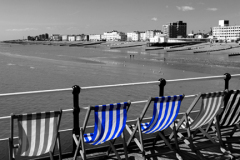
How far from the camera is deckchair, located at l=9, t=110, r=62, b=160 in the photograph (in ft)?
9.61

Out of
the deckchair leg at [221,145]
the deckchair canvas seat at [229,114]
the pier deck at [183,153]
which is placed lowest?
the pier deck at [183,153]

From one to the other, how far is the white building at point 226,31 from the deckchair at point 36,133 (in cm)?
16345

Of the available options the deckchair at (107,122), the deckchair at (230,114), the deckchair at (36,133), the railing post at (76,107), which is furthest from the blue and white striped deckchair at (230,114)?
the deckchair at (36,133)

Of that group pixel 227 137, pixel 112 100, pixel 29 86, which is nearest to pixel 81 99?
pixel 112 100

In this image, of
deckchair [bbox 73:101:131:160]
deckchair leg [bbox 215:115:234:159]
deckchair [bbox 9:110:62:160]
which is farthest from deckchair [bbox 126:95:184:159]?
deckchair [bbox 9:110:62:160]

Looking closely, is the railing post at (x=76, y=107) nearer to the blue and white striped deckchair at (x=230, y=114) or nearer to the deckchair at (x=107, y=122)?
the deckchair at (x=107, y=122)

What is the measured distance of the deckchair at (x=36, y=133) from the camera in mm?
Result: 2930

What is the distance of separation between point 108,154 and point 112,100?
46.9 ft

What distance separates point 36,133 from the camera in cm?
304

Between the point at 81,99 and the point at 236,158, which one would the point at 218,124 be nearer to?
the point at 236,158

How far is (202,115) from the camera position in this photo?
153 inches

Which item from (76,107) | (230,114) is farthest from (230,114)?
(76,107)

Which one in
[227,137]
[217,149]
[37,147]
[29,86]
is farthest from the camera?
[29,86]

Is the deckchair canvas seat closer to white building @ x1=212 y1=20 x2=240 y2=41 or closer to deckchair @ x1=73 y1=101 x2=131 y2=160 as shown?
deckchair @ x1=73 y1=101 x2=131 y2=160
